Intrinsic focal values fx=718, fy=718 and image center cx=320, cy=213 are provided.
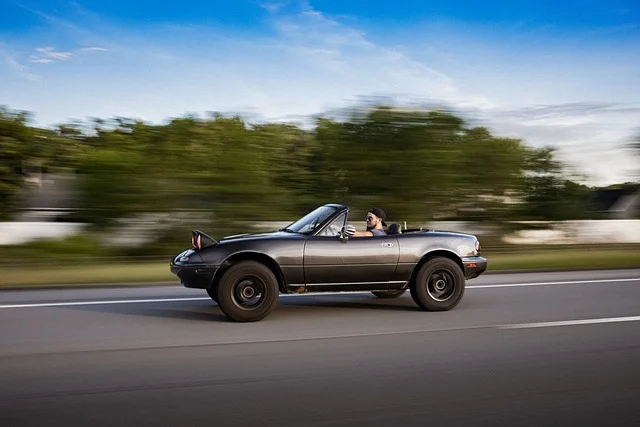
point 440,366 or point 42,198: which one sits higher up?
point 42,198

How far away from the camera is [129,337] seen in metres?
7.94

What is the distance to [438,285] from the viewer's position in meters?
9.59

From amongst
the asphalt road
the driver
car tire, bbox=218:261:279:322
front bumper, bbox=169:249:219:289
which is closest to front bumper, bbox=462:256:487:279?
the asphalt road

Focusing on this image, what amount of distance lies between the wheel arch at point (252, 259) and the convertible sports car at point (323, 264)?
0.04 feet

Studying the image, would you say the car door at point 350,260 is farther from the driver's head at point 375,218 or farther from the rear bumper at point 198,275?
the rear bumper at point 198,275

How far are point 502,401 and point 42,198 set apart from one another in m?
22.4

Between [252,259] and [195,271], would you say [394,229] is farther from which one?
[195,271]

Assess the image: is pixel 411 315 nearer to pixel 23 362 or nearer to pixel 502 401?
Answer: pixel 502 401

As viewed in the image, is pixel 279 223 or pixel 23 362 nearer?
pixel 23 362

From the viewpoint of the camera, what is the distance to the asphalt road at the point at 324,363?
514 cm

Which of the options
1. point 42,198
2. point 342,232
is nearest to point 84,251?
point 42,198

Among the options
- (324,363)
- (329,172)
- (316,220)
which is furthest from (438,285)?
(329,172)

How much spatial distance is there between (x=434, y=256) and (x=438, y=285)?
390 millimetres

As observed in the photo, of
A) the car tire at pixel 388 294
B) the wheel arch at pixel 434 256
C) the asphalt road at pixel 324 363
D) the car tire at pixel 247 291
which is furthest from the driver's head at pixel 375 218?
the car tire at pixel 247 291
